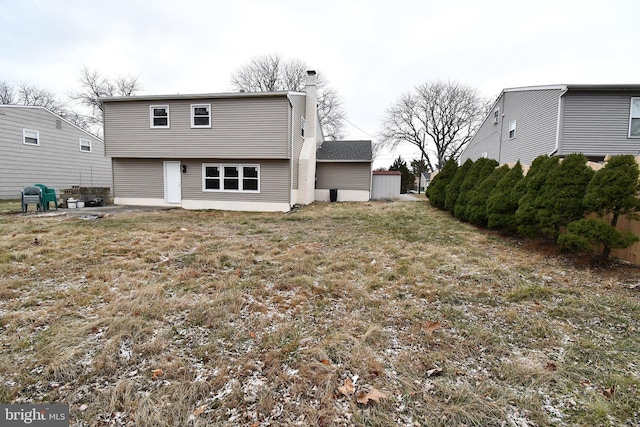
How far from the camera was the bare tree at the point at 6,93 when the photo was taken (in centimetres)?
3000

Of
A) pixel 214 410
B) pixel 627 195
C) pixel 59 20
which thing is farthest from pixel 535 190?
pixel 59 20

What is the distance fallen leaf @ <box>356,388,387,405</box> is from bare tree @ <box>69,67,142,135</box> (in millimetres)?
37189

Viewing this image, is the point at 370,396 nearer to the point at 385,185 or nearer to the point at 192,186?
the point at 192,186

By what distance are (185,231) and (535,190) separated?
8.34 m

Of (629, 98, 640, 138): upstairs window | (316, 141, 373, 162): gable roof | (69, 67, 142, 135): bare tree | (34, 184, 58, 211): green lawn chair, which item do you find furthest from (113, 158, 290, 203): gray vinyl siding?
(69, 67, 142, 135): bare tree

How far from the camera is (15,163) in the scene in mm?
14820

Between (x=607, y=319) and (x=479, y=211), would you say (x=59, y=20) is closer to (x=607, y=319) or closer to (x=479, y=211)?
(x=479, y=211)

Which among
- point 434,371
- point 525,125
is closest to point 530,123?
point 525,125

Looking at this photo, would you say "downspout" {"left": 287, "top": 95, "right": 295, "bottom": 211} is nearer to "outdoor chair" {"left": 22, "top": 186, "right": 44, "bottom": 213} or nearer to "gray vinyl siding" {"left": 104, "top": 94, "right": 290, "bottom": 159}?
"gray vinyl siding" {"left": 104, "top": 94, "right": 290, "bottom": 159}

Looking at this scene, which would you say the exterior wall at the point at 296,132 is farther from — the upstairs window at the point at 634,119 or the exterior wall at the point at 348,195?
the upstairs window at the point at 634,119

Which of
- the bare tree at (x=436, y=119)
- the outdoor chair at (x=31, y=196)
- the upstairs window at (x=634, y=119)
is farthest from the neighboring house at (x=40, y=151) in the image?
the bare tree at (x=436, y=119)

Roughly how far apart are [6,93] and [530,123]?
4639cm

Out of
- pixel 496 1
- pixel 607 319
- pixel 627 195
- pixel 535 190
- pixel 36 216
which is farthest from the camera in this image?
pixel 496 1

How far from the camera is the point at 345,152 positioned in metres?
17.8
